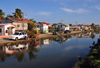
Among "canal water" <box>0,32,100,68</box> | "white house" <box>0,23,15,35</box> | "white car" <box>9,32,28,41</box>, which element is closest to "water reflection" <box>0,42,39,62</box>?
"canal water" <box>0,32,100,68</box>

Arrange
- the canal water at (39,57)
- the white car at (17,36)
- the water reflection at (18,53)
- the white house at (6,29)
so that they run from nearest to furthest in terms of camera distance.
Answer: the canal water at (39,57) < the water reflection at (18,53) < the white car at (17,36) < the white house at (6,29)

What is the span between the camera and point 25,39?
2505cm

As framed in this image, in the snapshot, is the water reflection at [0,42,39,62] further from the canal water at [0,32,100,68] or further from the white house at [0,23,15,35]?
the white house at [0,23,15,35]

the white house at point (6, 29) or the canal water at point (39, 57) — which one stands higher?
the white house at point (6, 29)

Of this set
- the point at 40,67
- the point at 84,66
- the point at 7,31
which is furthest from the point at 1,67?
the point at 7,31

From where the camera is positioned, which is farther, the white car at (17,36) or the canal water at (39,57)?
the white car at (17,36)

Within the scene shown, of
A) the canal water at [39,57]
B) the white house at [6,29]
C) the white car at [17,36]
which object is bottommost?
the canal water at [39,57]

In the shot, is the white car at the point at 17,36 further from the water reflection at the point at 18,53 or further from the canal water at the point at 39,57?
the water reflection at the point at 18,53

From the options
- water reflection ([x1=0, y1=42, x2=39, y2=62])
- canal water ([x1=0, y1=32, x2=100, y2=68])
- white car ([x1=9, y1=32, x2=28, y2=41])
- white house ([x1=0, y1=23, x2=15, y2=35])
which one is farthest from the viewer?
white house ([x1=0, y1=23, x2=15, y2=35])

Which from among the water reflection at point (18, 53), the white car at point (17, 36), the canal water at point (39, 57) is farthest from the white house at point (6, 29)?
the water reflection at point (18, 53)

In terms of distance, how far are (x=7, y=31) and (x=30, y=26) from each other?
485 inches

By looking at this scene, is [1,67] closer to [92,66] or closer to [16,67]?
[16,67]

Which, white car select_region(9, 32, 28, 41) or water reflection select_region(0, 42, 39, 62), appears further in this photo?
white car select_region(9, 32, 28, 41)

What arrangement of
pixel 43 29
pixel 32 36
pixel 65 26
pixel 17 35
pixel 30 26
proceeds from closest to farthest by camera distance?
1. pixel 17 35
2. pixel 32 36
3. pixel 30 26
4. pixel 43 29
5. pixel 65 26
